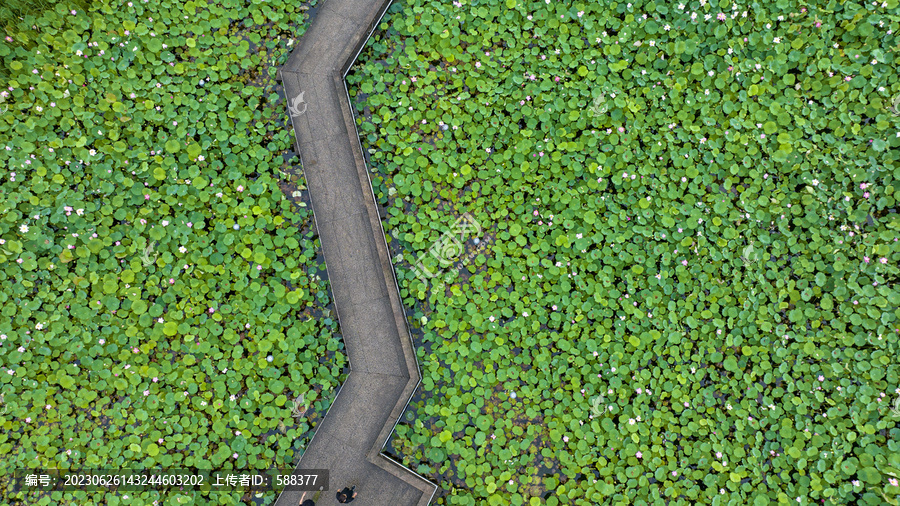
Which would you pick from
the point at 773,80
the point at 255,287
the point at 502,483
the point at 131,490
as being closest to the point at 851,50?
the point at 773,80

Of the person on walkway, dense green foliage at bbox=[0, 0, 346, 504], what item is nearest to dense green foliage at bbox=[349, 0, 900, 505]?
the person on walkway

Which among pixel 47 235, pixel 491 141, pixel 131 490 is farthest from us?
pixel 491 141

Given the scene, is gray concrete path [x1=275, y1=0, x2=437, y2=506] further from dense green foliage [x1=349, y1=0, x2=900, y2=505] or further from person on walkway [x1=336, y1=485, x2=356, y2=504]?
dense green foliage [x1=349, y1=0, x2=900, y2=505]

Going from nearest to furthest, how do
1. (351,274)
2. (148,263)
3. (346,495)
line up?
(346,495) → (148,263) → (351,274)

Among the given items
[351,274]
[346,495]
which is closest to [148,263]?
[351,274]

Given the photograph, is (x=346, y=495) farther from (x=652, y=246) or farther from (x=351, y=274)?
(x=652, y=246)

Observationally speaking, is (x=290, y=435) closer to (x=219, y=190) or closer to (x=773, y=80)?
(x=219, y=190)

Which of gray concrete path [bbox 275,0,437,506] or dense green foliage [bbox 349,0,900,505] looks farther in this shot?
gray concrete path [bbox 275,0,437,506]
